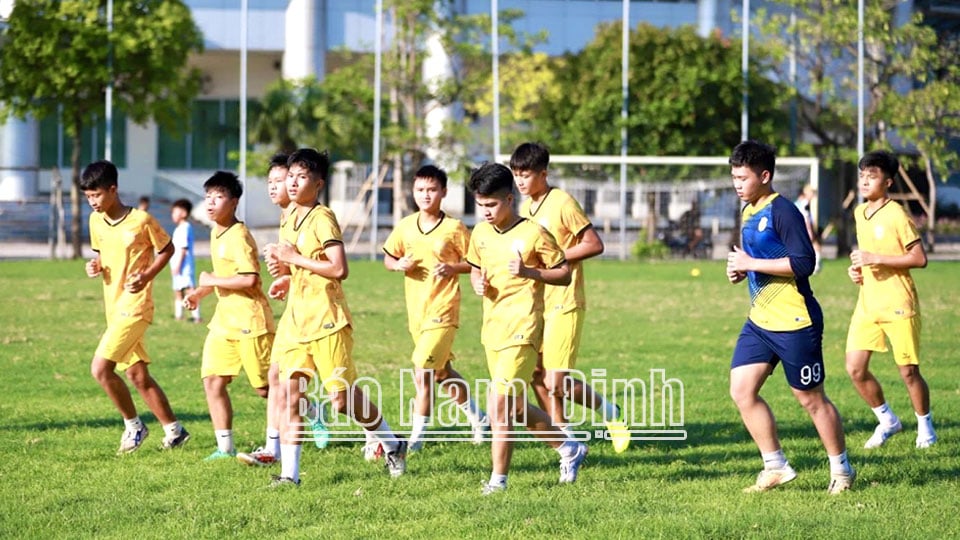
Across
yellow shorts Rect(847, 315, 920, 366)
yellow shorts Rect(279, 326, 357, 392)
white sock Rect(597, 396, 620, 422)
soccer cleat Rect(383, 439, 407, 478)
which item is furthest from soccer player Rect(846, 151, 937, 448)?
yellow shorts Rect(279, 326, 357, 392)

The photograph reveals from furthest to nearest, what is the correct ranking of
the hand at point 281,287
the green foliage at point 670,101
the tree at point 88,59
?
the green foliage at point 670,101
the tree at point 88,59
the hand at point 281,287

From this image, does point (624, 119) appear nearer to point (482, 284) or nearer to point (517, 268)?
point (482, 284)

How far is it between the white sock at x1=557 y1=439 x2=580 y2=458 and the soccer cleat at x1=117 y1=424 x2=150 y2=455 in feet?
9.78

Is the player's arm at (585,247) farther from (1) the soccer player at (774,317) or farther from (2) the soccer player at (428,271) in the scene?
(1) the soccer player at (774,317)

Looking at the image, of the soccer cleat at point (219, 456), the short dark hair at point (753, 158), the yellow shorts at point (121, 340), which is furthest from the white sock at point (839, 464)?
the yellow shorts at point (121, 340)

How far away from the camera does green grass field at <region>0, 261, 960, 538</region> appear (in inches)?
274

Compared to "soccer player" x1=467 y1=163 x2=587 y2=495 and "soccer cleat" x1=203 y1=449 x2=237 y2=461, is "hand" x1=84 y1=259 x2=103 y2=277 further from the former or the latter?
"soccer player" x1=467 y1=163 x2=587 y2=495

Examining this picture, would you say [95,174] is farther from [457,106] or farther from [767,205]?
[457,106]

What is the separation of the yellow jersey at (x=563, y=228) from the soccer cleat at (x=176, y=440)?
2598mm

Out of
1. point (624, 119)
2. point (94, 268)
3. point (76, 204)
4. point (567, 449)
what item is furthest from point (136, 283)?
point (624, 119)

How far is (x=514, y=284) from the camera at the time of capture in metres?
7.88

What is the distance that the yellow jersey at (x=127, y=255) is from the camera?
926cm

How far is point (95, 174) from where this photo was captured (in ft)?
30.3

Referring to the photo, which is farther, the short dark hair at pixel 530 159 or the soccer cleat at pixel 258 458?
the short dark hair at pixel 530 159
